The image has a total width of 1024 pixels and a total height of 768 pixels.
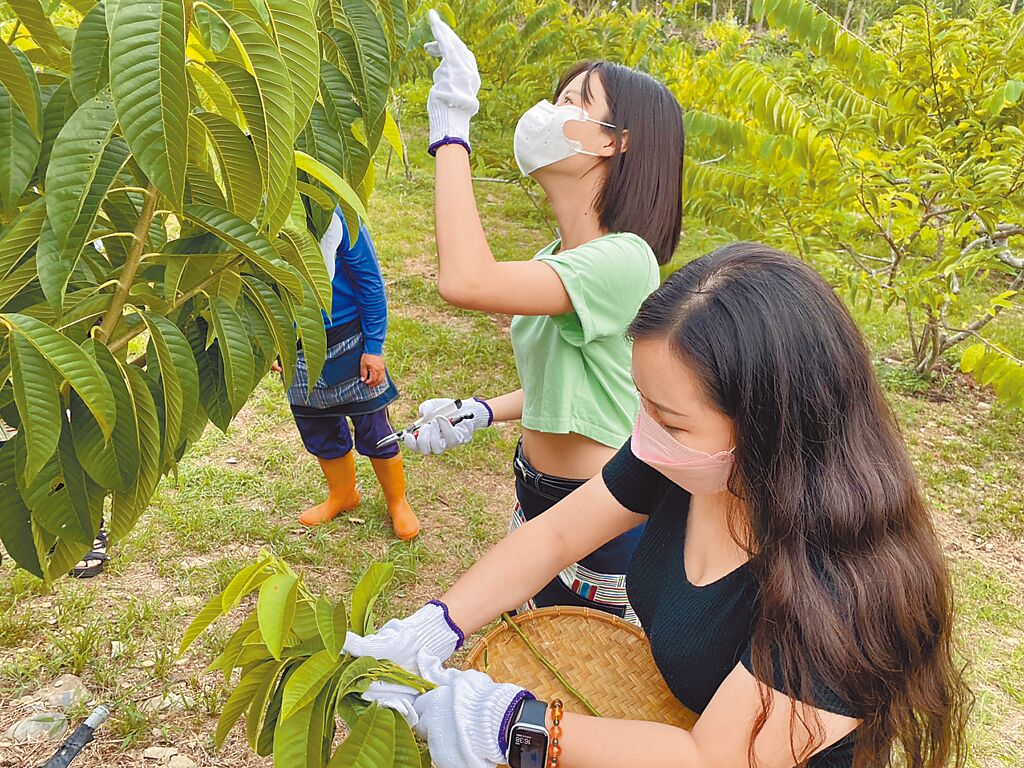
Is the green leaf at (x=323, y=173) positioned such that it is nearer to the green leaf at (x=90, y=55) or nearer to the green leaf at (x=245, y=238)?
the green leaf at (x=245, y=238)

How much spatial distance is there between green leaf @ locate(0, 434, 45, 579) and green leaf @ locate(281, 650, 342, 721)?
356 mm

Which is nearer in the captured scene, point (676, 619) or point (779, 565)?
point (779, 565)

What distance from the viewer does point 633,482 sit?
148 centimetres


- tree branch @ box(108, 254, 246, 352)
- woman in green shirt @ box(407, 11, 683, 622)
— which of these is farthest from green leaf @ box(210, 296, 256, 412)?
woman in green shirt @ box(407, 11, 683, 622)

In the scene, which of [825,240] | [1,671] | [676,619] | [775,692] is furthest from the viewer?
[825,240]

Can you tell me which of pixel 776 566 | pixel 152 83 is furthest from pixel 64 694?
pixel 152 83

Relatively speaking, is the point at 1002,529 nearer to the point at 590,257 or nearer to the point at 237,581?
the point at 590,257

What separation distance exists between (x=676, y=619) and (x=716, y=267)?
1.78 feet

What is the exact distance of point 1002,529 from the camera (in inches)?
143

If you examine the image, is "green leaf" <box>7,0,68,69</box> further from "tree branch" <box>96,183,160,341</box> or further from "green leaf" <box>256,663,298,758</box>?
"green leaf" <box>256,663,298,758</box>

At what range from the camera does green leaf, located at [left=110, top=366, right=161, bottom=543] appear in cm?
97

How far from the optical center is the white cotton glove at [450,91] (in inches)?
69.1

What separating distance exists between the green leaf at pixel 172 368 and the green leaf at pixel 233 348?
0.05m

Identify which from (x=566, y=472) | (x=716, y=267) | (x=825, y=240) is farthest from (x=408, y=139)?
(x=716, y=267)
